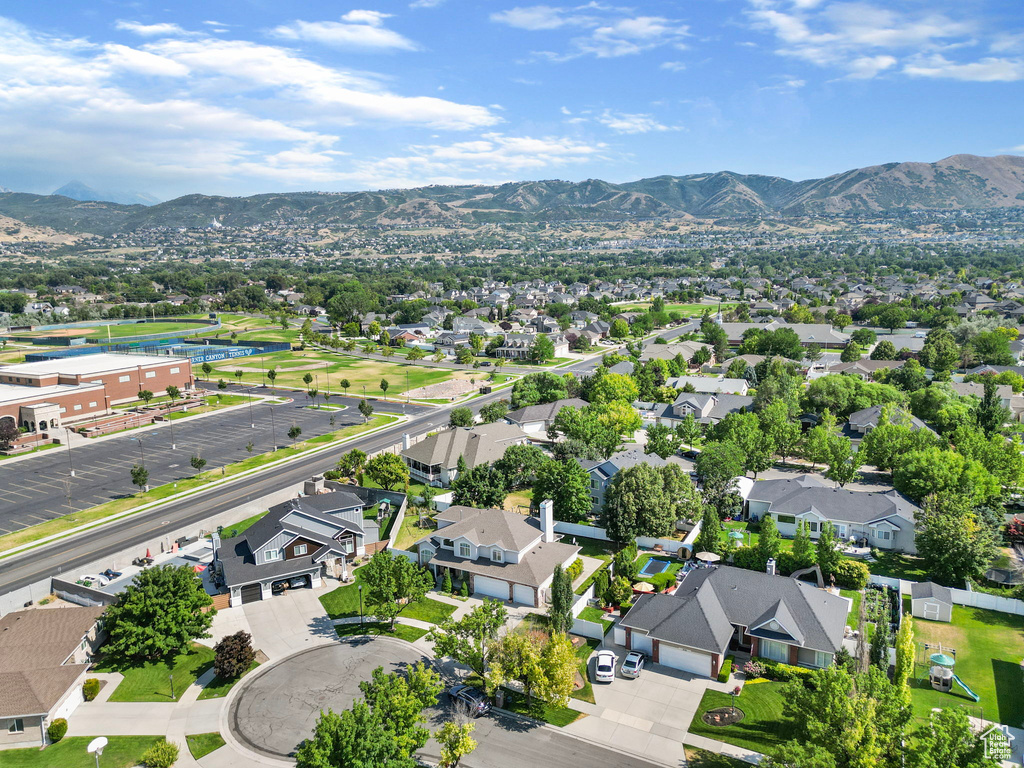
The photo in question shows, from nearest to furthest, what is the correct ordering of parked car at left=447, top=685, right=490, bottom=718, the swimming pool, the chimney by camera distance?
parked car at left=447, top=685, right=490, bottom=718 → the swimming pool → the chimney

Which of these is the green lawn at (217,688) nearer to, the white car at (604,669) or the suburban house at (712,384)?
the white car at (604,669)

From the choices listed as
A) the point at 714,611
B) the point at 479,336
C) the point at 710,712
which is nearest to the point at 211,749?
the point at 710,712

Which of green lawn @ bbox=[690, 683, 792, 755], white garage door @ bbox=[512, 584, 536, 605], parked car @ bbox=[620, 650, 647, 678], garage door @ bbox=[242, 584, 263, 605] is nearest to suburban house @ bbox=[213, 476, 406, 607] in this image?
garage door @ bbox=[242, 584, 263, 605]

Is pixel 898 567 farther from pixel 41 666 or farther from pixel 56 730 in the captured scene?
pixel 41 666

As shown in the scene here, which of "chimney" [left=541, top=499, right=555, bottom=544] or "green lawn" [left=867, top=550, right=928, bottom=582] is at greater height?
"chimney" [left=541, top=499, right=555, bottom=544]

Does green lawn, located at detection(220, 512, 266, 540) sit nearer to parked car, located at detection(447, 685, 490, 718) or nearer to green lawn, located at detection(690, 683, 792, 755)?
parked car, located at detection(447, 685, 490, 718)

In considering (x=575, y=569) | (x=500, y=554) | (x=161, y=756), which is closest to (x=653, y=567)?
(x=575, y=569)
